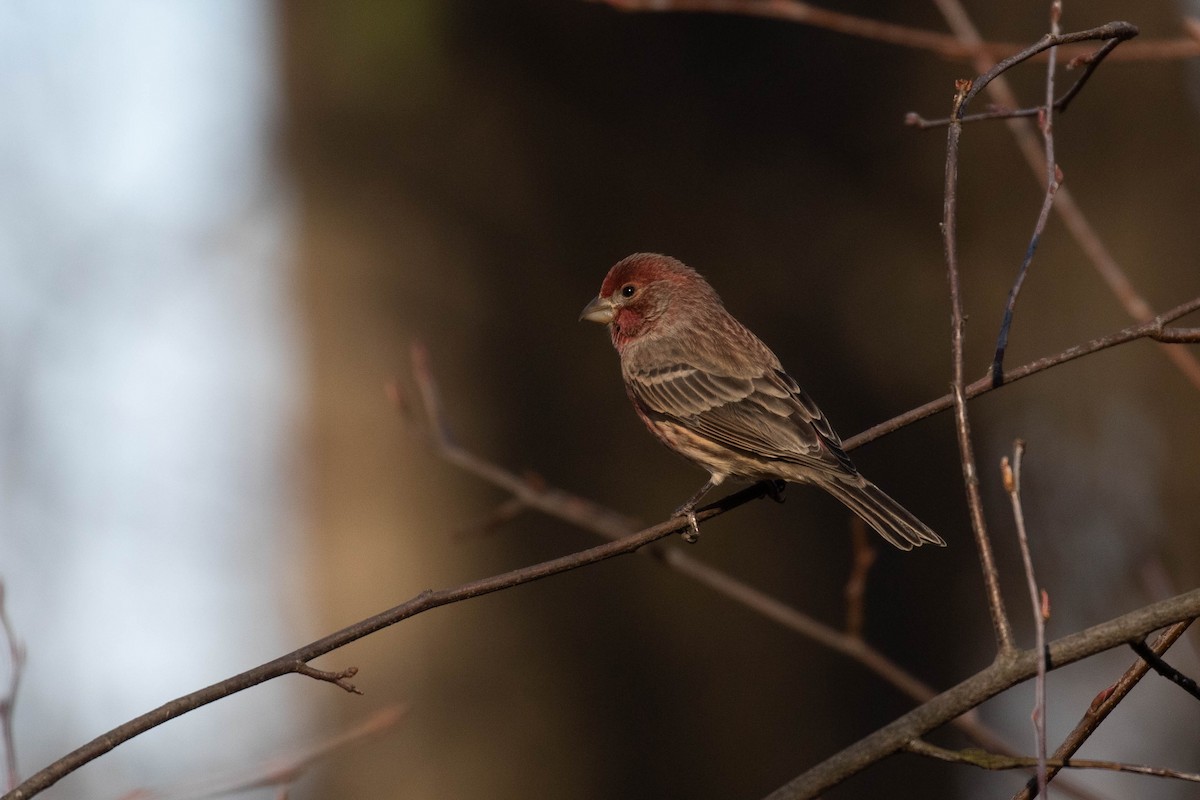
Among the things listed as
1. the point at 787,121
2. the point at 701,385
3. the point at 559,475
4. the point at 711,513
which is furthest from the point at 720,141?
the point at 711,513

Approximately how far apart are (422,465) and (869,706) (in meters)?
3.17

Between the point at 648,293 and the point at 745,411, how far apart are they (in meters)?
0.98

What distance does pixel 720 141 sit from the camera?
8117 millimetres

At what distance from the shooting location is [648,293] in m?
5.93

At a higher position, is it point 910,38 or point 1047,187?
point 910,38

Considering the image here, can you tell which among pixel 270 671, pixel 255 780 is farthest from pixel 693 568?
pixel 270 671

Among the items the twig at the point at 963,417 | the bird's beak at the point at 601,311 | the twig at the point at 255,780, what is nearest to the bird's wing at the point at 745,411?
the bird's beak at the point at 601,311

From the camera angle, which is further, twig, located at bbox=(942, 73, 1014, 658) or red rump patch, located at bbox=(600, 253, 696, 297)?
red rump patch, located at bbox=(600, 253, 696, 297)

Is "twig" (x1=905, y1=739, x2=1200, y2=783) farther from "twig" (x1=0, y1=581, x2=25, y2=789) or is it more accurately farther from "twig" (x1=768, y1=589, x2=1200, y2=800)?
"twig" (x1=0, y1=581, x2=25, y2=789)

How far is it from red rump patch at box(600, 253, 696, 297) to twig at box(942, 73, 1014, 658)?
314 cm

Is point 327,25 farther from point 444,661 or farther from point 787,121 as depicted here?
point 444,661

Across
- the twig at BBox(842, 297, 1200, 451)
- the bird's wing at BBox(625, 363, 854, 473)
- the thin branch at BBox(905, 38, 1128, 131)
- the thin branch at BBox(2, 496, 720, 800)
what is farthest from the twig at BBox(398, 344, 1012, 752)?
the thin branch at BBox(905, 38, 1128, 131)

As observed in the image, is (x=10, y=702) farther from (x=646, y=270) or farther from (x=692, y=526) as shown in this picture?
(x=646, y=270)

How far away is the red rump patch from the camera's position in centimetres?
591
